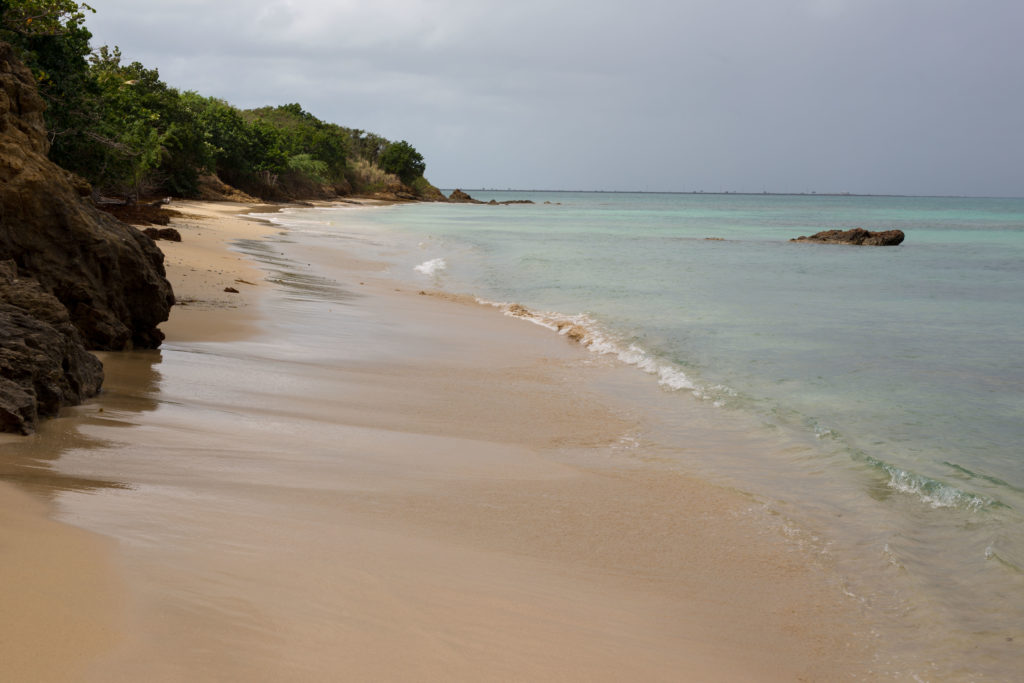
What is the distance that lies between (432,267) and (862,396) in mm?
14846

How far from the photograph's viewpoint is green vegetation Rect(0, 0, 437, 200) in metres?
16.7

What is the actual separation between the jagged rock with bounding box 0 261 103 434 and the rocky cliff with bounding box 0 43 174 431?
0.45 m

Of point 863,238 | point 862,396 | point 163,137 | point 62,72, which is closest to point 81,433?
point 862,396

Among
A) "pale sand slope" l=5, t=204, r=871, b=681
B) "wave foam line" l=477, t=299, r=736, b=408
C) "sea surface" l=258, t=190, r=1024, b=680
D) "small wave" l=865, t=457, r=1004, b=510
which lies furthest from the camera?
"wave foam line" l=477, t=299, r=736, b=408

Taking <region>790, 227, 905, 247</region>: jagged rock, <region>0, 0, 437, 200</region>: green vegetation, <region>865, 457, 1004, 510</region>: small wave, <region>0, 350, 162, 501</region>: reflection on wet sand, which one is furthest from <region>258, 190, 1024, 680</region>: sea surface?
<region>790, 227, 905, 247</region>: jagged rock

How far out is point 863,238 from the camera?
4009cm

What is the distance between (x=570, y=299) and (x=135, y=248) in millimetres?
10327

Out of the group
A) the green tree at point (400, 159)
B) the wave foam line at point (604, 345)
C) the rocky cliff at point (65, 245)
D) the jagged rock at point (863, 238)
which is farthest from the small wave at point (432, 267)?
the green tree at point (400, 159)

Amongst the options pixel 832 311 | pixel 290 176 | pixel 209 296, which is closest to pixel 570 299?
pixel 832 311

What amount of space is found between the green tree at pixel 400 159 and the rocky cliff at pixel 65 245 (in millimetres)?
99413

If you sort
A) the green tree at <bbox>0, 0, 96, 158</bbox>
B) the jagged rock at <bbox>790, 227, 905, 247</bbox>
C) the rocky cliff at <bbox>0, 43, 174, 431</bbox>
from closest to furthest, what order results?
the rocky cliff at <bbox>0, 43, 174, 431</bbox>
the green tree at <bbox>0, 0, 96, 158</bbox>
the jagged rock at <bbox>790, 227, 905, 247</bbox>

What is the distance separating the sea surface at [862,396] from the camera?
175 inches

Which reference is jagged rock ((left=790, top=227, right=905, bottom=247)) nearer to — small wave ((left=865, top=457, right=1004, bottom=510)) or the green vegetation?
the green vegetation

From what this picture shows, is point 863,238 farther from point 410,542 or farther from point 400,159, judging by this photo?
point 400,159
